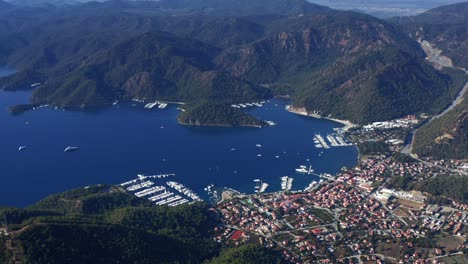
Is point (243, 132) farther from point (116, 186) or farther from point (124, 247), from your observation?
point (124, 247)

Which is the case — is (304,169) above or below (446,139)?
below

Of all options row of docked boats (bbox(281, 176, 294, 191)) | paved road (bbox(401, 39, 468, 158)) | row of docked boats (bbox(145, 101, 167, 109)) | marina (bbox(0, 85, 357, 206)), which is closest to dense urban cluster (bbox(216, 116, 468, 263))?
row of docked boats (bbox(281, 176, 294, 191))

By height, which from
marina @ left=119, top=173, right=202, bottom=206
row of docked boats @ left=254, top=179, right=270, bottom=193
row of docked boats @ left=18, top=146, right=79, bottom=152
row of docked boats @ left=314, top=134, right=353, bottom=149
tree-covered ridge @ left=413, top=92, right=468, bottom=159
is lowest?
row of docked boats @ left=18, top=146, right=79, bottom=152

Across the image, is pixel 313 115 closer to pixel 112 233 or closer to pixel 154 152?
pixel 154 152

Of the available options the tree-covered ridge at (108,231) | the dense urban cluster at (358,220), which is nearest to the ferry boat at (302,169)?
the dense urban cluster at (358,220)

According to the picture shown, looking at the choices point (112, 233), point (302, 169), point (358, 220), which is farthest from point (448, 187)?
point (112, 233)

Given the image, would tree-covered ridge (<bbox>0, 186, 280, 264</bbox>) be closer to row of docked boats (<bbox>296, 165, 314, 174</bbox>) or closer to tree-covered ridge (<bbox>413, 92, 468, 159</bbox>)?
row of docked boats (<bbox>296, 165, 314, 174</bbox>)

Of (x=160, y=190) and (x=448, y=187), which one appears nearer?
(x=448, y=187)

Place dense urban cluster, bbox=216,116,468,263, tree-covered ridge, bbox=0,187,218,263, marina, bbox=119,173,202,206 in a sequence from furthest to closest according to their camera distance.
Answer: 1. marina, bbox=119,173,202,206
2. dense urban cluster, bbox=216,116,468,263
3. tree-covered ridge, bbox=0,187,218,263
